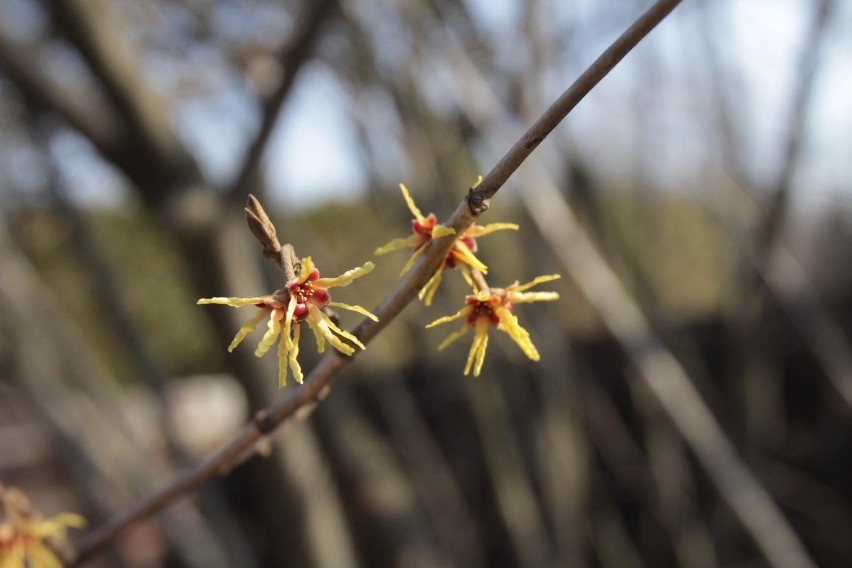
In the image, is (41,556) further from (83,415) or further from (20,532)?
(83,415)

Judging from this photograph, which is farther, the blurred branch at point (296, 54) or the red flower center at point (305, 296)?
the blurred branch at point (296, 54)

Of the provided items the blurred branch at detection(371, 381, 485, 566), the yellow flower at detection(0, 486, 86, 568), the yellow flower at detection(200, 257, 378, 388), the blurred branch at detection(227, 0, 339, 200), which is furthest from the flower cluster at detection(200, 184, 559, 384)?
the blurred branch at detection(371, 381, 485, 566)

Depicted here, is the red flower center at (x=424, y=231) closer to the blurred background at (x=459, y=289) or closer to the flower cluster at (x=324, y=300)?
the flower cluster at (x=324, y=300)

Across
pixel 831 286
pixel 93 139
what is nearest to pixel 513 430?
pixel 93 139

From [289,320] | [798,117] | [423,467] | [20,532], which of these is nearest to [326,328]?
[289,320]

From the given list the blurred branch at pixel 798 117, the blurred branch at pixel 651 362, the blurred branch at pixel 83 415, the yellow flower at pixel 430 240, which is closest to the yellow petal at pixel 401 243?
the yellow flower at pixel 430 240

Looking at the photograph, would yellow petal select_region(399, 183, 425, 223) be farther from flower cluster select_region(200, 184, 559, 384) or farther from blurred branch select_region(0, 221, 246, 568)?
blurred branch select_region(0, 221, 246, 568)
